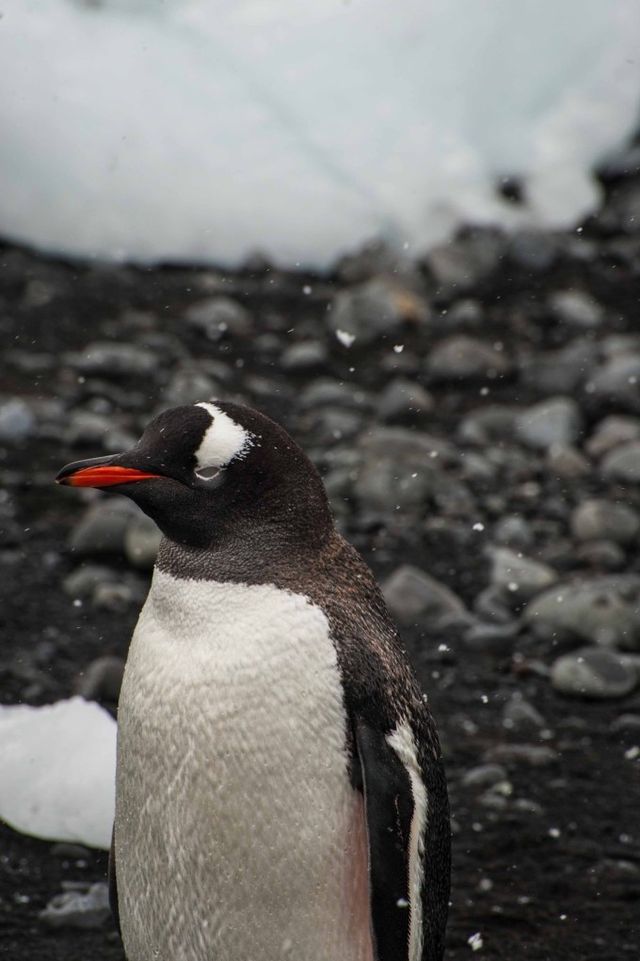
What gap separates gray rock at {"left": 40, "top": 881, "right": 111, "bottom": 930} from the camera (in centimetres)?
263

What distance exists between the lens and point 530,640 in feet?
12.4

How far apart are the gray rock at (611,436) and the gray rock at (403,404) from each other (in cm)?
59

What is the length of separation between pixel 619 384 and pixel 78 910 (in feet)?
10.1

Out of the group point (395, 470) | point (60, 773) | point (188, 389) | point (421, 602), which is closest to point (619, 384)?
point (395, 470)

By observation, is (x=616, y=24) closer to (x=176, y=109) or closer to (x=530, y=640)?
(x=176, y=109)

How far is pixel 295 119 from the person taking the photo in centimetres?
642

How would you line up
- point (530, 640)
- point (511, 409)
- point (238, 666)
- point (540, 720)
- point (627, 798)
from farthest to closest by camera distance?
point (511, 409), point (530, 640), point (540, 720), point (627, 798), point (238, 666)

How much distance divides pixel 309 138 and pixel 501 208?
87cm

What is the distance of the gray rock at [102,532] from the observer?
4.09 m

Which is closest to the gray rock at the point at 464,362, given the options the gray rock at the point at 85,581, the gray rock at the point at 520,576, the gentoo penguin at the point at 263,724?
the gray rock at the point at 520,576

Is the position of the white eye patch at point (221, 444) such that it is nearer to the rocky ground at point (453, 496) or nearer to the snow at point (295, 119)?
the rocky ground at point (453, 496)

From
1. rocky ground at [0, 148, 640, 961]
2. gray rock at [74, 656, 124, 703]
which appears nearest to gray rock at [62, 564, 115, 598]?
rocky ground at [0, 148, 640, 961]

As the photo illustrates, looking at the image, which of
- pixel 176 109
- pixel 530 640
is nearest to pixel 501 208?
pixel 176 109

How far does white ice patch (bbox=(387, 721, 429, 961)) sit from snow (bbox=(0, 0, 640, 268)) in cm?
439
